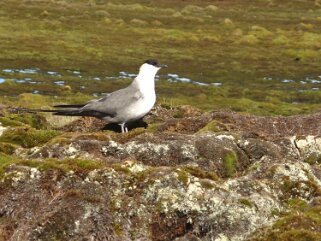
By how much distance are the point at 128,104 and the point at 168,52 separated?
58823mm

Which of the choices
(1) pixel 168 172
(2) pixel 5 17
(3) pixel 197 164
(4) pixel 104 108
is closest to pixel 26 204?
(1) pixel 168 172

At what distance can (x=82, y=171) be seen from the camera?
9.79 metres

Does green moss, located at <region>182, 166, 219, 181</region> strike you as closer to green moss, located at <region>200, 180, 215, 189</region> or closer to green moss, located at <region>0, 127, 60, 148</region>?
green moss, located at <region>200, 180, 215, 189</region>

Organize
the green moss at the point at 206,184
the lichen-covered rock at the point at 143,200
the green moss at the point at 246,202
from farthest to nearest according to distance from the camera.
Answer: the green moss at the point at 206,184
the green moss at the point at 246,202
the lichen-covered rock at the point at 143,200

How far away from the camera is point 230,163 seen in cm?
1241

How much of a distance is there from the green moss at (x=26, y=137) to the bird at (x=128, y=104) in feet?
6.72

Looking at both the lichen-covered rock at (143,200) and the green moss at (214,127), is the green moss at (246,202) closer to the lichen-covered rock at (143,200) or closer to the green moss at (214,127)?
the lichen-covered rock at (143,200)

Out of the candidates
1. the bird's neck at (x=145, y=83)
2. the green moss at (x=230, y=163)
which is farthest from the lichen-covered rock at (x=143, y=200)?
the bird's neck at (x=145, y=83)

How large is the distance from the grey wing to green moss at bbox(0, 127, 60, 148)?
2.42m

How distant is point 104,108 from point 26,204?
7.47 m

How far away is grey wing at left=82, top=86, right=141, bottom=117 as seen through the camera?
1633 centimetres

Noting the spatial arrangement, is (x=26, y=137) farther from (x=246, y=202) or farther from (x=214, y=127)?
(x=246, y=202)

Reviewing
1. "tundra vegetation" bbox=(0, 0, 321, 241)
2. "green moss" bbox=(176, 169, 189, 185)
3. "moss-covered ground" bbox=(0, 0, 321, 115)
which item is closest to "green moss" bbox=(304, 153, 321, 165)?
"tundra vegetation" bbox=(0, 0, 321, 241)

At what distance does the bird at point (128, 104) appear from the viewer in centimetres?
1630
